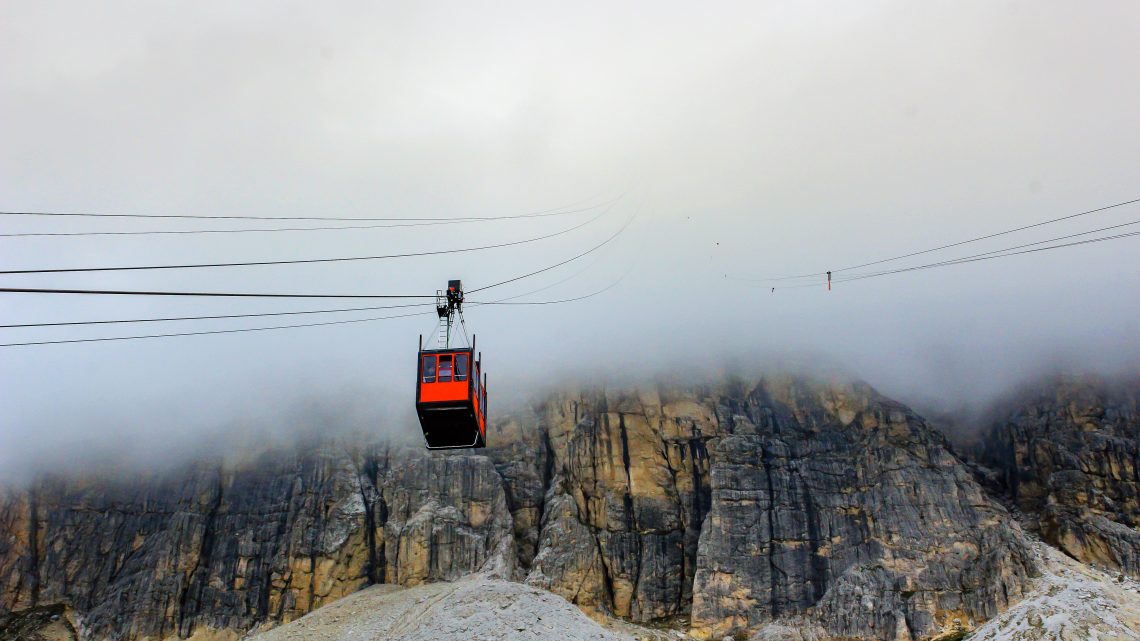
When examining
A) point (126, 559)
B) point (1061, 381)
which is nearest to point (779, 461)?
point (1061, 381)

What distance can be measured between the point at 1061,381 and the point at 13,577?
19469cm

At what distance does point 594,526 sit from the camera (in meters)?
165

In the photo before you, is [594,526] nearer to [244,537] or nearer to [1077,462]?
[244,537]

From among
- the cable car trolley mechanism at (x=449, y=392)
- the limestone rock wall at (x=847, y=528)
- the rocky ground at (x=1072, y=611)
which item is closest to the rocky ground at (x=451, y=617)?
the limestone rock wall at (x=847, y=528)

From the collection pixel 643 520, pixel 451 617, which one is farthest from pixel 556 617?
pixel 643 520

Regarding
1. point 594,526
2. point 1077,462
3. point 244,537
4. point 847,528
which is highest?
point 1077,462

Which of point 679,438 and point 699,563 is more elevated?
point 679,438

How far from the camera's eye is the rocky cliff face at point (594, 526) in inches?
5974

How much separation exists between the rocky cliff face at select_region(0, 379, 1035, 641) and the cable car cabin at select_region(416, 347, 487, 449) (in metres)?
98.8

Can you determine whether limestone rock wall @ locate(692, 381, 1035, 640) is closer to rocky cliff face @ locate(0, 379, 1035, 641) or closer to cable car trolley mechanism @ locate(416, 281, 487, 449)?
rocky cliff face @ locate(0, 379, 1035, 641)

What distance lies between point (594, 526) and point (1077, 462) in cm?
8663

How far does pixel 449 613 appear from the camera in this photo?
132000mm

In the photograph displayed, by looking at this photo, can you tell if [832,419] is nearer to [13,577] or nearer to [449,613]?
[449,613]

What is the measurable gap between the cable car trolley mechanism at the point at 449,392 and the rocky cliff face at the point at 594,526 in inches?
3880
